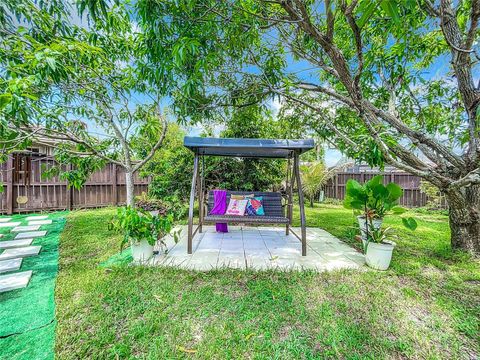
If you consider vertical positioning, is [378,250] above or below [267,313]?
above

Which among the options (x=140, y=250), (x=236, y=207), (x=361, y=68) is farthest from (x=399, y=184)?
(x=140, y=250)

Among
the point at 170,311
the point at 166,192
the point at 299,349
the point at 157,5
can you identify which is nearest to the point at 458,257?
the point at 299,349

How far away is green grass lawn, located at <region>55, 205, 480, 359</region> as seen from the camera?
156 cm

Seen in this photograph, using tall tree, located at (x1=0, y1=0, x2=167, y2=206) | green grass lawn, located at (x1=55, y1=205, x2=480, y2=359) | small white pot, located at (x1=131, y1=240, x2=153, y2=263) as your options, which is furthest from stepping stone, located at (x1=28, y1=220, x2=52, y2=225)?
small white pot, located at (x1=131, y1=240, x2=153, y2=263)

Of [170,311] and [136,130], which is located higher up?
[136,130]

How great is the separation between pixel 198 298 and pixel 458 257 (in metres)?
3.85

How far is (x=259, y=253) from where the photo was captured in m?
3.34

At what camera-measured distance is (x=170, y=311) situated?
1.93 metres

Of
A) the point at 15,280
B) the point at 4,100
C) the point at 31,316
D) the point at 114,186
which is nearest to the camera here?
the point at 4,100

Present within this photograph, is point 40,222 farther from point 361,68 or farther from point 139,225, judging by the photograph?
point 361,68

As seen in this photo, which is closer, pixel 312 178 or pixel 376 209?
pixel 376 209

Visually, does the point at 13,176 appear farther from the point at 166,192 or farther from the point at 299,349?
the point at 299,349

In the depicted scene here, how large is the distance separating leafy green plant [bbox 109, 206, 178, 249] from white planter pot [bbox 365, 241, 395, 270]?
2.80 metres

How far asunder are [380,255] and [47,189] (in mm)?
9123
